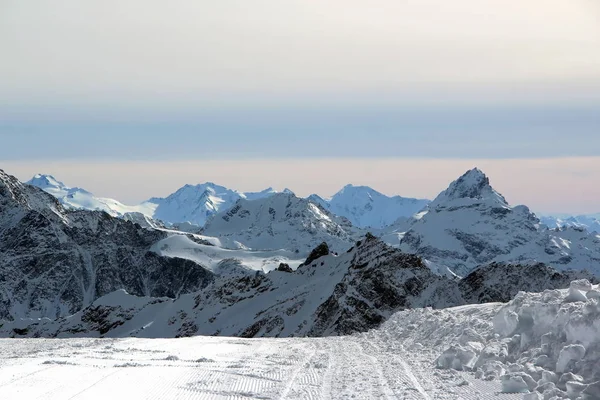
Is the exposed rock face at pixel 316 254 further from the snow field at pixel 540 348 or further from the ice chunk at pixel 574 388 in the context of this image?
the ice chunk at pixel 574 388

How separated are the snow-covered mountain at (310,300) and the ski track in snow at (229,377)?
7216 cm

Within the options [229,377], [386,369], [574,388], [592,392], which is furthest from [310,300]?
[592,392]

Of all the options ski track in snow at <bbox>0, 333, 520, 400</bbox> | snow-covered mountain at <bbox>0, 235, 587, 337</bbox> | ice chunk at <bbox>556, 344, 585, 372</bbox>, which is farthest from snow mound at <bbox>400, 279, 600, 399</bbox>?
snow-covered mountain at <bbox>0, 235, 587, 337</bbox>

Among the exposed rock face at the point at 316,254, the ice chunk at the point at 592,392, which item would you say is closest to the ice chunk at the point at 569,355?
the ice chunk at the point at 592,392

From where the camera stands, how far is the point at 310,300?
121188 millimetres

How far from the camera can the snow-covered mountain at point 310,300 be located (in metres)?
107

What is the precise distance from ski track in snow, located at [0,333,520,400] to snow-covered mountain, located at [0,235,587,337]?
72157 mm

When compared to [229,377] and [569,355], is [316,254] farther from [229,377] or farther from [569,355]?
[569,355]

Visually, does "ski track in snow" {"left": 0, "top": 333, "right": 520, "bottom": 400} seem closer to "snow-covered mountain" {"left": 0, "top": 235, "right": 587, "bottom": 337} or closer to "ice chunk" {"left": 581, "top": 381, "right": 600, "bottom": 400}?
"ice chunk" {"left": 581, "top": 381, "right": 600, "bottom": 400}

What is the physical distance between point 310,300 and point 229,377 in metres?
103

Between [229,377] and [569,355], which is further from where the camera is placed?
[229,377]

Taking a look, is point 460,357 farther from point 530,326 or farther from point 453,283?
point 453,283

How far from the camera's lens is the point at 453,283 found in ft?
365

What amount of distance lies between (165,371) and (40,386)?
13.4 ft
